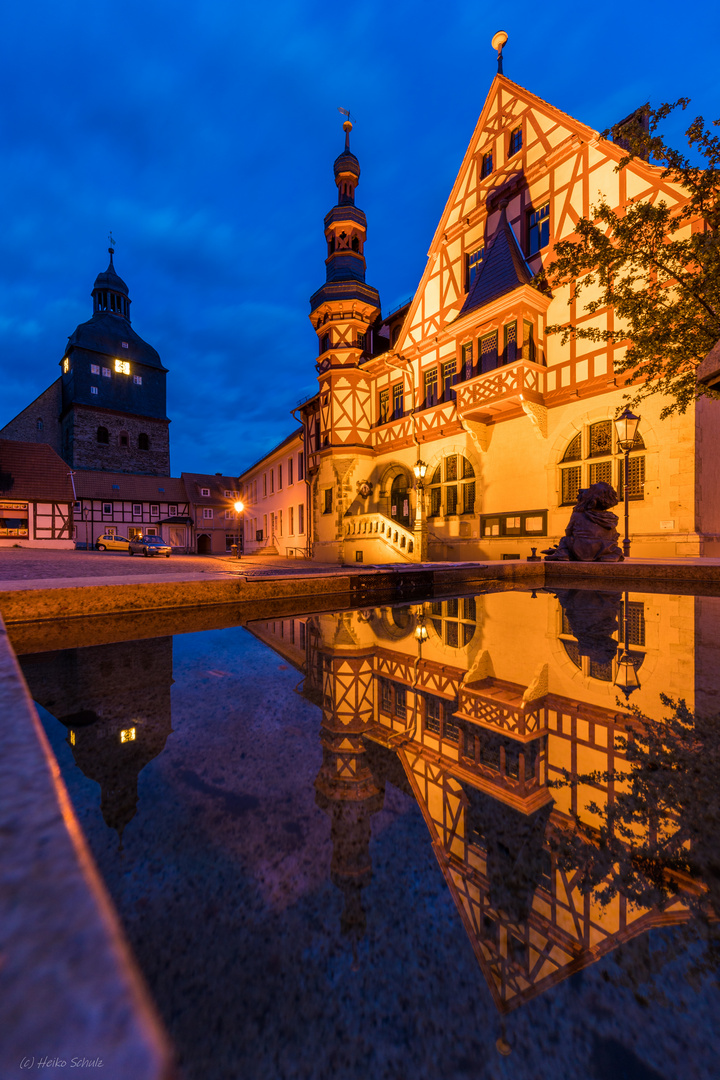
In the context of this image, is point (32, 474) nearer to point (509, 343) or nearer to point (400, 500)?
point (400, 500)

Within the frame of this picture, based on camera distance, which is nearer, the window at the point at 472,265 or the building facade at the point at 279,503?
the window at the point at 472,265

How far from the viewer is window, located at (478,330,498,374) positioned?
13.6 meters

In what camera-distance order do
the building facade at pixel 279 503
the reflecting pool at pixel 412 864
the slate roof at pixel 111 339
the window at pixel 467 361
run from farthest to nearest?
the slate roof at pixel 111 339
the building facade at pixel 279 503
the window at pixel 467 361
the reflecting pool at pixel 412 864

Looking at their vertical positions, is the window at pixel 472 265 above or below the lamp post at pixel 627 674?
above

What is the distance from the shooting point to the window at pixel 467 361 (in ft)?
46.7

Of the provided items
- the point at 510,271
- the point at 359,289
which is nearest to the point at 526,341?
the point at 510,271

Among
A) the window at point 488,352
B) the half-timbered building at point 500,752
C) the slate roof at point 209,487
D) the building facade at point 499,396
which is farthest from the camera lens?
the slate roof at point 209,487

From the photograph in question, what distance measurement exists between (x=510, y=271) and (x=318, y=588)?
12205 millimetres

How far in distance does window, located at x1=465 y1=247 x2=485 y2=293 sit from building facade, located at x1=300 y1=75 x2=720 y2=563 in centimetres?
5

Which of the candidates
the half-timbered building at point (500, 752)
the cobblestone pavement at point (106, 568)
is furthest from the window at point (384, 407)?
the half-timbered building at point (500, 752)

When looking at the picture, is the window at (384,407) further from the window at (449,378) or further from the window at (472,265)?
the window at (472,265)

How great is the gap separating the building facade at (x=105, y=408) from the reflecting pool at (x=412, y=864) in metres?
44.6

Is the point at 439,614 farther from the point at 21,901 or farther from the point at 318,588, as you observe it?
the point at 21,901

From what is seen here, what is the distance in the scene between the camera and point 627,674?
8.96 ft
